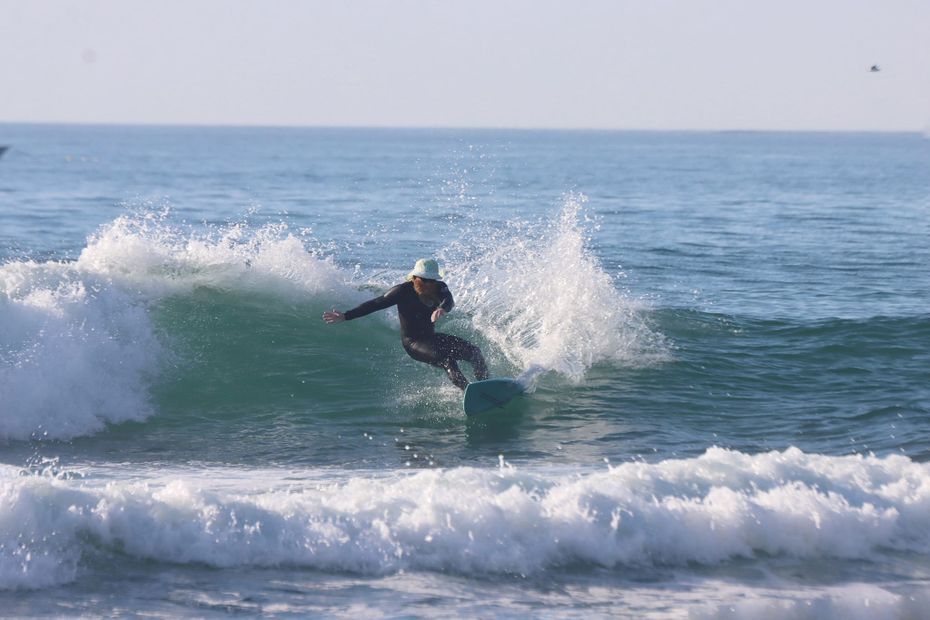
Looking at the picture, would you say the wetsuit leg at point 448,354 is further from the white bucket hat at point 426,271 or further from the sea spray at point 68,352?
the sea spray at point 68,352

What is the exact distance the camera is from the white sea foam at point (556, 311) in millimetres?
12617

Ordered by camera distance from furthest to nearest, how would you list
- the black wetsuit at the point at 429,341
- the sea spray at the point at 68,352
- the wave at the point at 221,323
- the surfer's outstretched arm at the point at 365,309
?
the wave at the point at 221,323, the black wetsuit at the point at 429,341, the sea spray at the point at 68,352, the surfer's outstretched arm at the point at 365,309

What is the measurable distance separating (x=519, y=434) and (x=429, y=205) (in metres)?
19.1

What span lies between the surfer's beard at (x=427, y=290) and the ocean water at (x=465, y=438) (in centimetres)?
114

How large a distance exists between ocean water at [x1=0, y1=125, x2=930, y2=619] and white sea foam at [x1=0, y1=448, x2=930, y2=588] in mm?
20

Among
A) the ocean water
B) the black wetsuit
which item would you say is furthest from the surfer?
the ocean water

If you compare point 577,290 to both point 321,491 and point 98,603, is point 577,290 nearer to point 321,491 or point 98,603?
point 321,491

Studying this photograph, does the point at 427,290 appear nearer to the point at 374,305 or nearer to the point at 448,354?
the point at 374,305

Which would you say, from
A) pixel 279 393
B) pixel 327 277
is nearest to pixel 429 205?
pixel 327 277

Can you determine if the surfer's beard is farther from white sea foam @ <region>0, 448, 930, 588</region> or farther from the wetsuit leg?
white sea foam @ <region>0, 448, 930, 588</region>

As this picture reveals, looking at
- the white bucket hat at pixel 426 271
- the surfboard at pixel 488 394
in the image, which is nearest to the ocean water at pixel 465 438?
the surfboard at pixel 488 394

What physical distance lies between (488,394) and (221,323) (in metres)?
4.30

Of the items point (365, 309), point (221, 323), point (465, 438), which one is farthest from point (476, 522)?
point (221, 323)

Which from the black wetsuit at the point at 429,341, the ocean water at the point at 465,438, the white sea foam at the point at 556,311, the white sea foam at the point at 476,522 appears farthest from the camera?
the white sea foam at the point at 556,311
